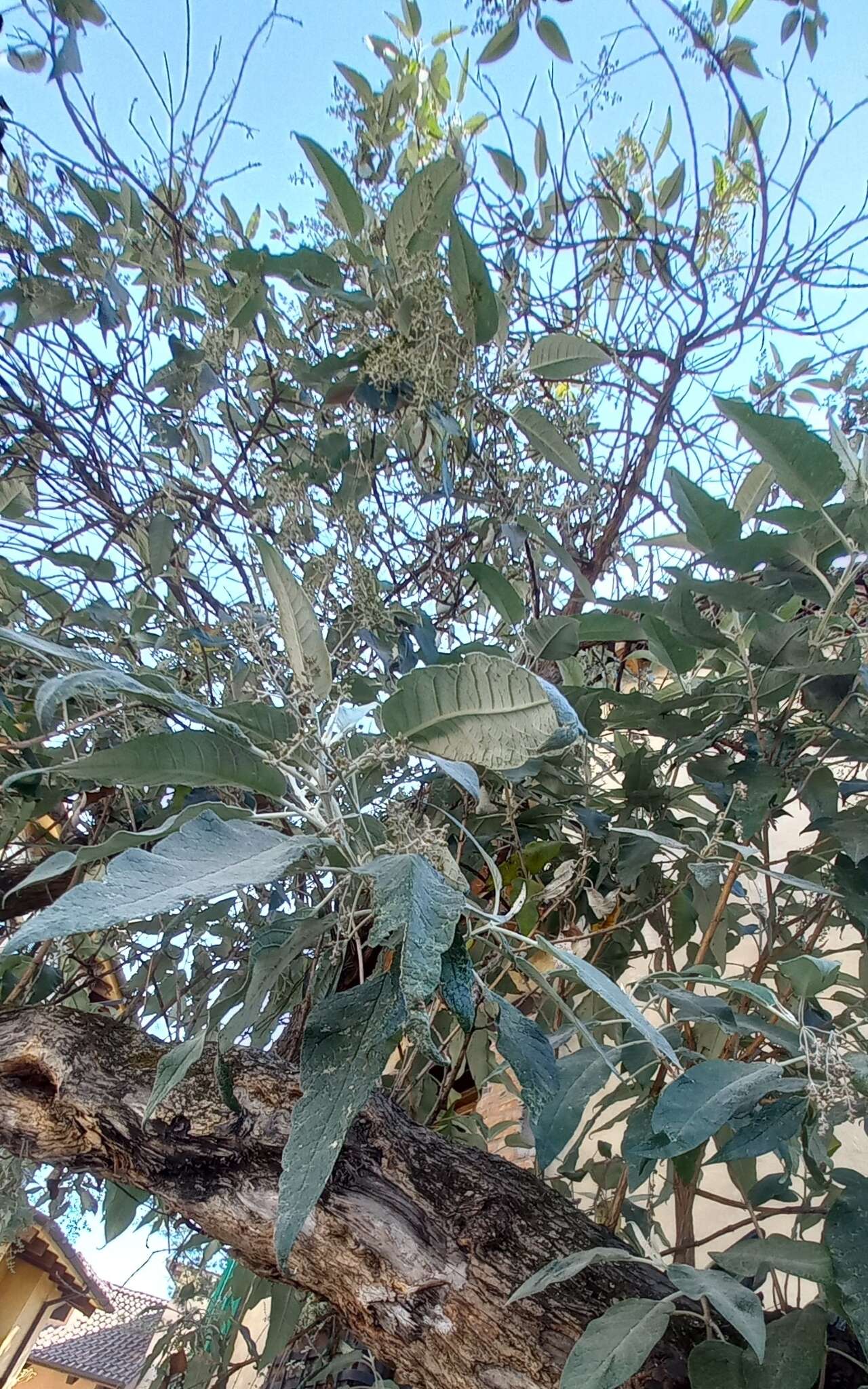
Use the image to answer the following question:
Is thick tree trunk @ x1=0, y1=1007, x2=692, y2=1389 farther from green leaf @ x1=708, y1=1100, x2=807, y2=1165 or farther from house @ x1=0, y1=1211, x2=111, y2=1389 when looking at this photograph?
house @ x1=0, y1=1211, x2=111, y2=1389

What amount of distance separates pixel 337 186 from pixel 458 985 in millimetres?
978

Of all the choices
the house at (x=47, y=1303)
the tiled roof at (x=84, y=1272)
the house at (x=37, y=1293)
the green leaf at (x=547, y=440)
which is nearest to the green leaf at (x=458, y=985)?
the green leaf at (x=547, y=440)

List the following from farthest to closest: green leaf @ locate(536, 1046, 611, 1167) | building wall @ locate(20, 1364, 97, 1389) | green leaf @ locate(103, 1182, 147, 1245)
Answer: building wall @ locate(20, 1364, 97, 1389), green leaf @ locate(103, 1182, 147, 1245), green leaf @ locate(536, 1046, 611, 1167)

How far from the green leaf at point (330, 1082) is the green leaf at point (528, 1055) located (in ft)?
0.38

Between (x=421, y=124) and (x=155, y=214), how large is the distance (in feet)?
1.89

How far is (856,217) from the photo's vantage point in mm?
1686

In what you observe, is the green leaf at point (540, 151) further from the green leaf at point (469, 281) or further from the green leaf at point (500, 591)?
the green leaf at point (500, 591)

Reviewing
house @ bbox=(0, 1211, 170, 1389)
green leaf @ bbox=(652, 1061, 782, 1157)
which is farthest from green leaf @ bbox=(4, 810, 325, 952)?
house @ bbox=(0, 1211, 170, 1389)

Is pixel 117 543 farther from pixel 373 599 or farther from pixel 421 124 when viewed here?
pixel 421 124

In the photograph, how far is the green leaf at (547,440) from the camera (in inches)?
43.3

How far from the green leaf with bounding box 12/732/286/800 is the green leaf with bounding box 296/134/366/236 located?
77 centimetres

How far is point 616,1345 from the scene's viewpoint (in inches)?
23.4

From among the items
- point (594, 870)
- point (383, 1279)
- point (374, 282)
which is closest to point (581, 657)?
point (594, 870)

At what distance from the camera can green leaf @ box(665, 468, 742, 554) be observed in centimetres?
80
